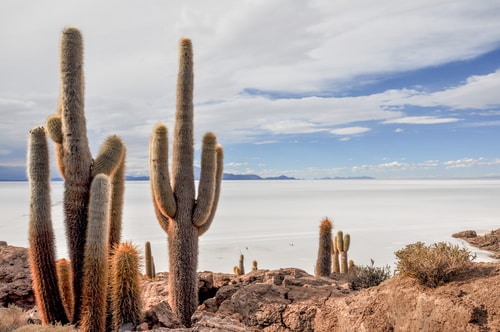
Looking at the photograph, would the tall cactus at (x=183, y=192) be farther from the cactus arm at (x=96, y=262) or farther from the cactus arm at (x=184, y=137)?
the cactus arm at (x=96, y=262)

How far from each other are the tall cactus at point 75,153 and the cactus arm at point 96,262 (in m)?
0.39

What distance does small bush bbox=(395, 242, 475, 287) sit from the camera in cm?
607

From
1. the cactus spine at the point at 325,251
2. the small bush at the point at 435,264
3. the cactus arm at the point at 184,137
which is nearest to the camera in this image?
the small bush at the point at 435,264

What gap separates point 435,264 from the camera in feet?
19.8

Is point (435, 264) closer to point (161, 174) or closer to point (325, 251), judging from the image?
point (161, 174)

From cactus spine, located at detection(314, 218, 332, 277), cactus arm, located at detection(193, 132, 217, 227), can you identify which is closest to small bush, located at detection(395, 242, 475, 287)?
cactus arm, located at detection(193, 132, 217, 227)

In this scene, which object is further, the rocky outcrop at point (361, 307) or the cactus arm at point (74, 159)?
the cactus arm at point (74, 159)

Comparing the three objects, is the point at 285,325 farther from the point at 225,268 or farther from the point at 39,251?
the point at 225,268

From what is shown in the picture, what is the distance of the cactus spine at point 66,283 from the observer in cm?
819

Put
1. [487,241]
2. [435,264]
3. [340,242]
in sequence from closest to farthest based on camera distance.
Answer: [435,264] < [340,242] < [487,241]

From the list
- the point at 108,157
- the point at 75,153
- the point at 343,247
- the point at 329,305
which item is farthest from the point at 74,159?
the point at 343,247

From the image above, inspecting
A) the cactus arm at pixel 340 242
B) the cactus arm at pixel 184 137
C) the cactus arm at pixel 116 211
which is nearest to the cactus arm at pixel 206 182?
the cactus arm at pixel 184 137

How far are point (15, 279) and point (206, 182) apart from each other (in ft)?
18.0

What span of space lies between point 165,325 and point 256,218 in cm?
4543
